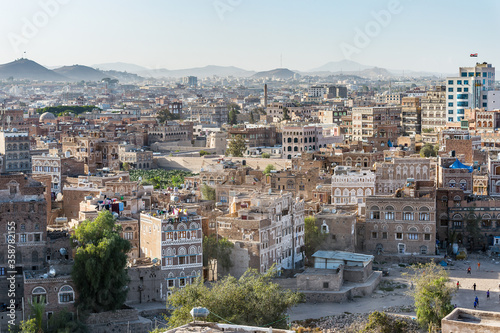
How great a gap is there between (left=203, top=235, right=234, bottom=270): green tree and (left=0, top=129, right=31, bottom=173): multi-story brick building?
15515 mm

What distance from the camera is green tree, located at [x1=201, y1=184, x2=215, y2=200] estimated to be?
46906mm

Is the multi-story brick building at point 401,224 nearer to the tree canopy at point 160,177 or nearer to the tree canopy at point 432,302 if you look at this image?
the tree canopy at point 432,302

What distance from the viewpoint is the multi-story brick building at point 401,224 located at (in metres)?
40.2

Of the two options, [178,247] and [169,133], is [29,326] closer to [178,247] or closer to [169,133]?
[178,247]

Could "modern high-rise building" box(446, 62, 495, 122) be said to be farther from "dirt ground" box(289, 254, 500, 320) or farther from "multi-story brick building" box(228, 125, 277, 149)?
"dirt ground" box(289, 254, 500, 320)

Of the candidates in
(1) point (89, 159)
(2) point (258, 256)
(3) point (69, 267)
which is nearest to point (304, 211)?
(2) point (258, 256)

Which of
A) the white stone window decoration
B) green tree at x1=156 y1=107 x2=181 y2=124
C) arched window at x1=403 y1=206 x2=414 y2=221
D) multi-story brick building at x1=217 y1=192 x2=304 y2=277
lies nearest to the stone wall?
multi-story brick building at x1=217 y1=192 x2=304 y2=277

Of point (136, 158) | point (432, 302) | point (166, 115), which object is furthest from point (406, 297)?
point (166, 115)

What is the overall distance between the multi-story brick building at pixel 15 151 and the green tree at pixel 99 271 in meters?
16.4

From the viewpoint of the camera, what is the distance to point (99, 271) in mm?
30125

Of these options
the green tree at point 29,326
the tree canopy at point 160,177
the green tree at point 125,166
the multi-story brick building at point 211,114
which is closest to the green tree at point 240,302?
the green tree at point 29,326

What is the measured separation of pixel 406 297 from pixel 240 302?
8.78 meters

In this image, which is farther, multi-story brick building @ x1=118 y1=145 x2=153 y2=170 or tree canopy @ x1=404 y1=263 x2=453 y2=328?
multi-story brick building @ x1=118 y1=145 x2=153 y2=170

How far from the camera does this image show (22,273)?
104 ft
